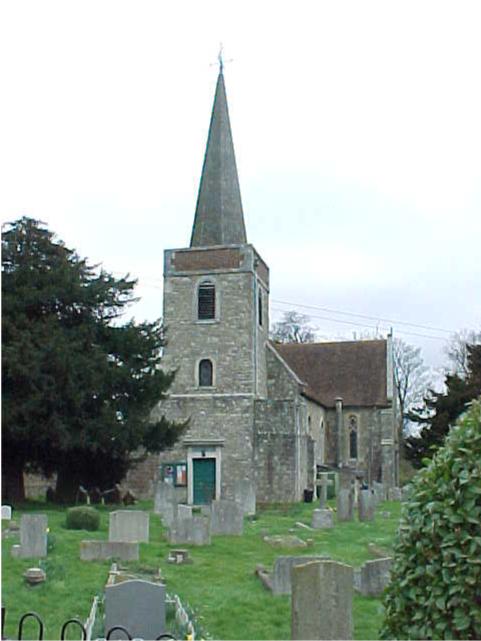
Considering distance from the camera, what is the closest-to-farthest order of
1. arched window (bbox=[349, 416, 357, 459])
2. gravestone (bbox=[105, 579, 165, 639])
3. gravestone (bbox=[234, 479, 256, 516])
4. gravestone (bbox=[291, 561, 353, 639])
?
gravestone (bbox=[291, 561, 353, 639]) < gravestone (bbox=[105, 579, 165, 639]) < gravestone (bbox=[234, 479, 256, 516]) < arched window (bbox=[349, 416, 357, 459])

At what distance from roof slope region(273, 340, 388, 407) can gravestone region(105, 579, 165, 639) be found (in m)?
33.3

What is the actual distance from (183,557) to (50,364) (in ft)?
38.0

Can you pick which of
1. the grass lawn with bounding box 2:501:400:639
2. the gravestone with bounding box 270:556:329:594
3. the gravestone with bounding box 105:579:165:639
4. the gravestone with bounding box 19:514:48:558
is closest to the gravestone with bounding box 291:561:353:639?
the grass lawn with bounding box 2:501:400:639

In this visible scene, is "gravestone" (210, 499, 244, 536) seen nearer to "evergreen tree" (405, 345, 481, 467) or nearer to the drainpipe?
"evergreen tree" (405, 345, 481, 467)

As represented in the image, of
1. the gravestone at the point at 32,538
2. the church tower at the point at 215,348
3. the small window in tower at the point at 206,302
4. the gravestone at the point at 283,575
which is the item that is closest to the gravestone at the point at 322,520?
the gravestone at the point at 32,538

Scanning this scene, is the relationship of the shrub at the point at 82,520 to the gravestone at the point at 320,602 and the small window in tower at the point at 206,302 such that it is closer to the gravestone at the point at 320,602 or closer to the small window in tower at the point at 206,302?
the gravestone at the point at 320,602

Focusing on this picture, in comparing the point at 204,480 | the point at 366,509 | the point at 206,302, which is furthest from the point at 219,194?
the point at 366,509

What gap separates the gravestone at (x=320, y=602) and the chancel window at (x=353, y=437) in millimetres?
36407

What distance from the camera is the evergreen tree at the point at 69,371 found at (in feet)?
74.9

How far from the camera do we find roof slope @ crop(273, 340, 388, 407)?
1640 inches

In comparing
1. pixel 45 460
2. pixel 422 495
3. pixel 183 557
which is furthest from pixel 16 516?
pixel 422 495

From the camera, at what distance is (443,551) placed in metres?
4.10

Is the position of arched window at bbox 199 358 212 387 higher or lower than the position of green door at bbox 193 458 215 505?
higher

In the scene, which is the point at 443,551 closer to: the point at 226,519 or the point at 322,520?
the point at 226,519
